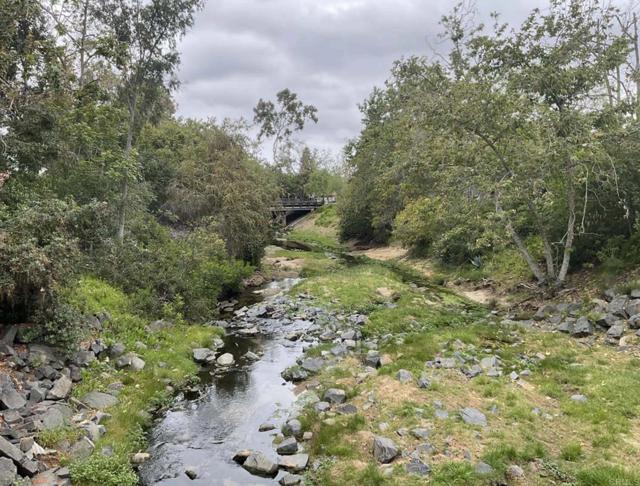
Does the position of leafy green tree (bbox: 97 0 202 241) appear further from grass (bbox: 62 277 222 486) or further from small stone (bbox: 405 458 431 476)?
small stone (bbox: 405 458 431 476)

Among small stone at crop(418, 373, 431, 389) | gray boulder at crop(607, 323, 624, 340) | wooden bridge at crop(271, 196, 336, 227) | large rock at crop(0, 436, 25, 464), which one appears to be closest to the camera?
large rock at crop(0, 436, 25, 464)

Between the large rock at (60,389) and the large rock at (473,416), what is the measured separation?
28.5ft

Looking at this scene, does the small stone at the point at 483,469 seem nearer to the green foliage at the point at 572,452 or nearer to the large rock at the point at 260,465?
the green foliage at the point at 572,452

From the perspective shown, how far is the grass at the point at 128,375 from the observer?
7.92 m

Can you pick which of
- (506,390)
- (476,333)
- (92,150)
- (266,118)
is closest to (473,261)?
(476,333)

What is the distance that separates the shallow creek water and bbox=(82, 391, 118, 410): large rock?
4.22ft

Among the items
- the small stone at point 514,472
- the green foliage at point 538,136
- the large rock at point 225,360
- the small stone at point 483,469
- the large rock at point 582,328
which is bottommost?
the large rock at point 225,360

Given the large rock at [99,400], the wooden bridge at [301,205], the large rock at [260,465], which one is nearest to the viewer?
the large rock at [260,465]

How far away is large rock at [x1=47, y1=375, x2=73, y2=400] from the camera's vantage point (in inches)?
390

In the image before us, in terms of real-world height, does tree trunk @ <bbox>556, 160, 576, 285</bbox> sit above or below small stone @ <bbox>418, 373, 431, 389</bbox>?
above

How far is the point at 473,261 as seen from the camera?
2819 centimetres

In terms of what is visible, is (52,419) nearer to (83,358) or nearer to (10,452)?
(10,452)

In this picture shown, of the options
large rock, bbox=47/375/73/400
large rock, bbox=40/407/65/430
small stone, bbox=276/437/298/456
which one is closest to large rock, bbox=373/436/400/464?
small stone, bbox=276/437/298/456

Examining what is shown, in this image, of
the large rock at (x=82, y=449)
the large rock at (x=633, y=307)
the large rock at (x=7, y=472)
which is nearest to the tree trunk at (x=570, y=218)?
the large rock at (x=633, y=307)
